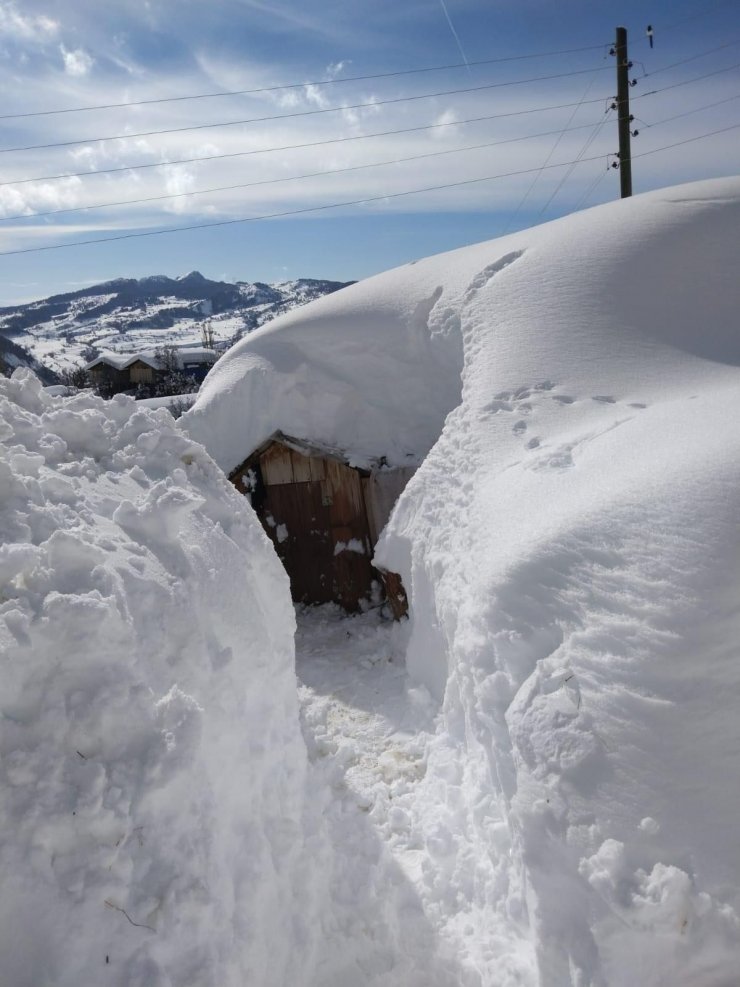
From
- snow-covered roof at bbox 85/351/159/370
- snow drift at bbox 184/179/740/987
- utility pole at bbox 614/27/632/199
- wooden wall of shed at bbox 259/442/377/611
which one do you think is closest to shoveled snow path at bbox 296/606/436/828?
snow drift at bbox 184/179/740/987

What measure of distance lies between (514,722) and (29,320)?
6953 inches

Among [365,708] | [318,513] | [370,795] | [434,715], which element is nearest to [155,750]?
[370,795]

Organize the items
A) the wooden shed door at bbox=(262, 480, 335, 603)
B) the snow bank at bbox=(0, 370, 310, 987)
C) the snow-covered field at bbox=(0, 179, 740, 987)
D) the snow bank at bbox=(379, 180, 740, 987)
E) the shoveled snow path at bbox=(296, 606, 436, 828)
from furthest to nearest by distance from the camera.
Answer: the wooden shed door at bbox=(262, 480, 335, 603), the shoveled snow path at bbox=(296, 606, 436, 828), the snow bank at bbox=(379, 180, 740, 987), the snow-covered field at bbox=(0, 179, 740, 987), the snow bank at bbox=(0, 370, 310, 987)

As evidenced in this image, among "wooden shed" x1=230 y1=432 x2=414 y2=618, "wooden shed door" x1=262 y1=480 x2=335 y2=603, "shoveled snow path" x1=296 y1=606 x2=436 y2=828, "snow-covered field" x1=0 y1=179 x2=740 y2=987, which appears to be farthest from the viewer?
"wooden shed door" x1=262 y1=480 x2=335 y2=603

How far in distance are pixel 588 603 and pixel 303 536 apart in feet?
22.0

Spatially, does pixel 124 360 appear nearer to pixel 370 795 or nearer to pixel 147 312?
pixel 370 795

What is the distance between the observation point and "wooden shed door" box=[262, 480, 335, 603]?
→ 9.53m

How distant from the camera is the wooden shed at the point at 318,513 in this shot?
9.20m

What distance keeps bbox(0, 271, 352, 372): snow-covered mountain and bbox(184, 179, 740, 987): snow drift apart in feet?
359

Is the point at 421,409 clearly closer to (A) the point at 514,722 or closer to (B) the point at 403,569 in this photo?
(B) the point at 403,569

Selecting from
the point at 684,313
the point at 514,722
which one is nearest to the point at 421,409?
the point at 684,313

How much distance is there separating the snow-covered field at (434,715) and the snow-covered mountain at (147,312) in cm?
11101

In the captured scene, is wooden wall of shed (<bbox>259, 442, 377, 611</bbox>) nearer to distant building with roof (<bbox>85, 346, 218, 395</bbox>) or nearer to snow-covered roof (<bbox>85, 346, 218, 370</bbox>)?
distant building with roof (<bbox>85, 346, 218, 395</bbox>)

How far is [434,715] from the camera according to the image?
6.00 meters
